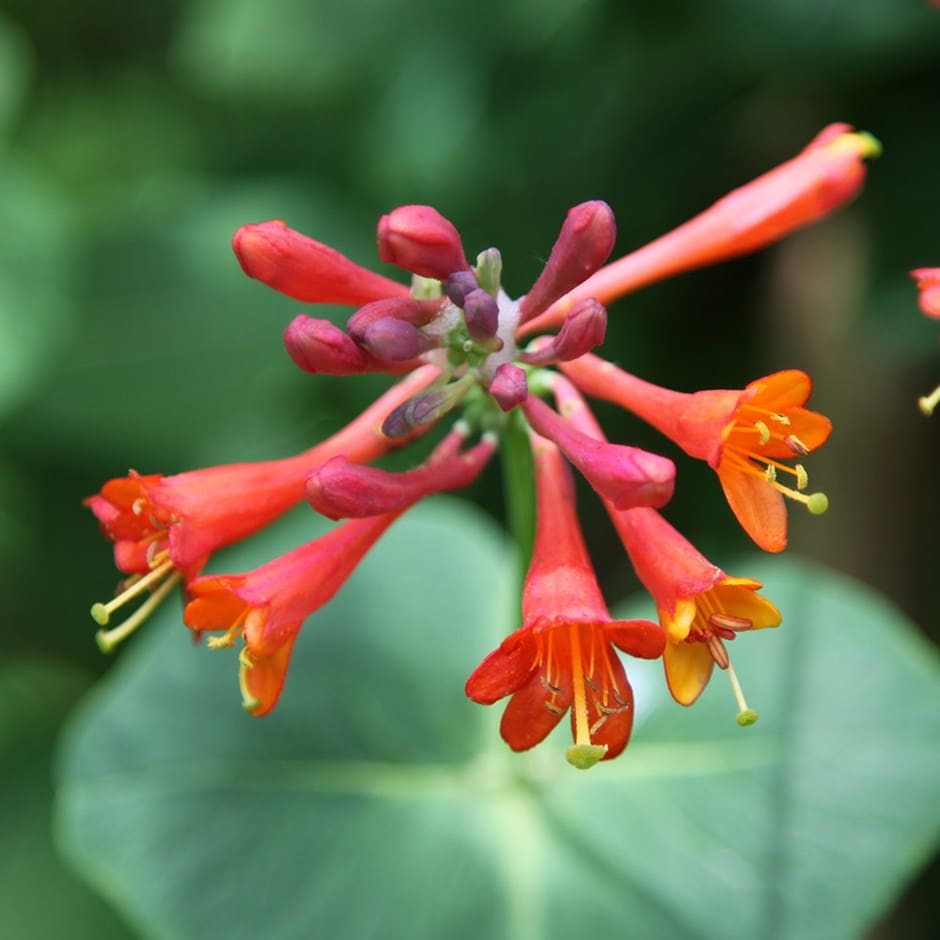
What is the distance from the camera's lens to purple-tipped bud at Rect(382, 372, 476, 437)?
73.1 inches

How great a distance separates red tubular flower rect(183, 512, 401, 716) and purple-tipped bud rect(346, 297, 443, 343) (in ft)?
1.05

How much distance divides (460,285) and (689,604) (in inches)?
23.2

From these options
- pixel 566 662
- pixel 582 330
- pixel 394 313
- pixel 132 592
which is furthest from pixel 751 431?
pixel 132 592

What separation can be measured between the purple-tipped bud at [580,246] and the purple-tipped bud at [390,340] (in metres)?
0.23

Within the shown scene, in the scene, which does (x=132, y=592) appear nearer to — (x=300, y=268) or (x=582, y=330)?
(x=300, y=268)

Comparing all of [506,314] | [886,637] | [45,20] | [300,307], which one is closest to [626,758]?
[886,637]

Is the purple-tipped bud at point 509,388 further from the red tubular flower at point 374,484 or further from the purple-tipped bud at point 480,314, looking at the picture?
the red tubular flower at point 374,484

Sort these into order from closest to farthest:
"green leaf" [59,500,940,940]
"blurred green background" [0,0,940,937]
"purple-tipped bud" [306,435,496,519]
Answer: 1. "purple-tipped bud" [306,435,496,519]
2. "green leaf" [59,500,940,940]
3. "blurred green background" [0,0,940,937]

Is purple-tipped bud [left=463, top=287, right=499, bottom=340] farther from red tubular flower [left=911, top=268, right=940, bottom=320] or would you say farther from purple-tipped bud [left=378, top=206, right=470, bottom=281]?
red tubular flower [left=911, top=268, right=940, bottom=320]

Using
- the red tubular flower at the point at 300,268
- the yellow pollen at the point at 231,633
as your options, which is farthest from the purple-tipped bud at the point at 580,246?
the yellow pollen at the point at 231,633

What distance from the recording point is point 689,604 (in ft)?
5.45

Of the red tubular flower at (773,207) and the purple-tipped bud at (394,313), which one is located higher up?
the purple-tipped bud at (394,313)

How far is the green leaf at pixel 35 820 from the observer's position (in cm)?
316

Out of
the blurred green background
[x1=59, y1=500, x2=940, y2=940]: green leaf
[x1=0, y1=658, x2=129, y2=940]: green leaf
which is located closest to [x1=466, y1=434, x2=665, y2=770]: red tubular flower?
[x1=59, y1=500, x2=940, y2=940]: green leaf
